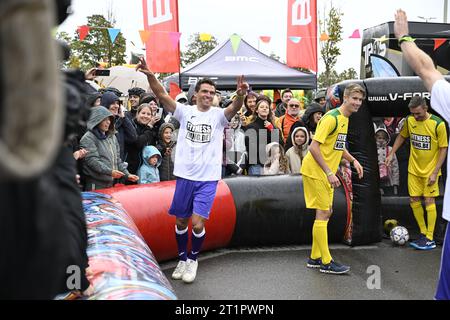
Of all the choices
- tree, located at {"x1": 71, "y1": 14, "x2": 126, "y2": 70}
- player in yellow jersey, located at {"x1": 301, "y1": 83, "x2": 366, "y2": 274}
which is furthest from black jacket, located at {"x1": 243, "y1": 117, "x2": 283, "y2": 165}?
tree, located at {"x1": 71, "y1": 14, "x2": 126, "y2": 70}

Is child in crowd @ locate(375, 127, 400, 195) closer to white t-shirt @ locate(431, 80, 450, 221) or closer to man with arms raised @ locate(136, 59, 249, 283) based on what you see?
man with arms raised @ locate(136, 59, 249, 283)

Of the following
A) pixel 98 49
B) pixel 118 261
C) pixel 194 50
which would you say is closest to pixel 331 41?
pixel 98 49

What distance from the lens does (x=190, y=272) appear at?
4.84 metres

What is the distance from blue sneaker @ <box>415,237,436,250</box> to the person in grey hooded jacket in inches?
145

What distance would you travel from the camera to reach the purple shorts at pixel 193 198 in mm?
4781

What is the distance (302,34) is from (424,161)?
619cm

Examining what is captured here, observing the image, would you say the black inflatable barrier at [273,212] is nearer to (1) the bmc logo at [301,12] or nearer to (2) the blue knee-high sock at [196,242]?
(2) the blue knee-high sock at [196,242]

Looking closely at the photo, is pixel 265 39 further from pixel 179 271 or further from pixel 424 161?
pixel 179 271

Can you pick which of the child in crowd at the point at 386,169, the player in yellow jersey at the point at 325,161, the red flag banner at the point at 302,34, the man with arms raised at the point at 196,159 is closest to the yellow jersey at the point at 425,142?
the child in crowd at the point at 386,169

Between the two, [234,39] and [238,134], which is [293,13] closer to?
[234,39]

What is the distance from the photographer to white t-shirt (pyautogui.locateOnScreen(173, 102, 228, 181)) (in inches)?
189

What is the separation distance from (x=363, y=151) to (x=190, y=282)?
8.87 feet

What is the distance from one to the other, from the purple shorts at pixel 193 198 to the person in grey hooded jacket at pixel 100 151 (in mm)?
934
